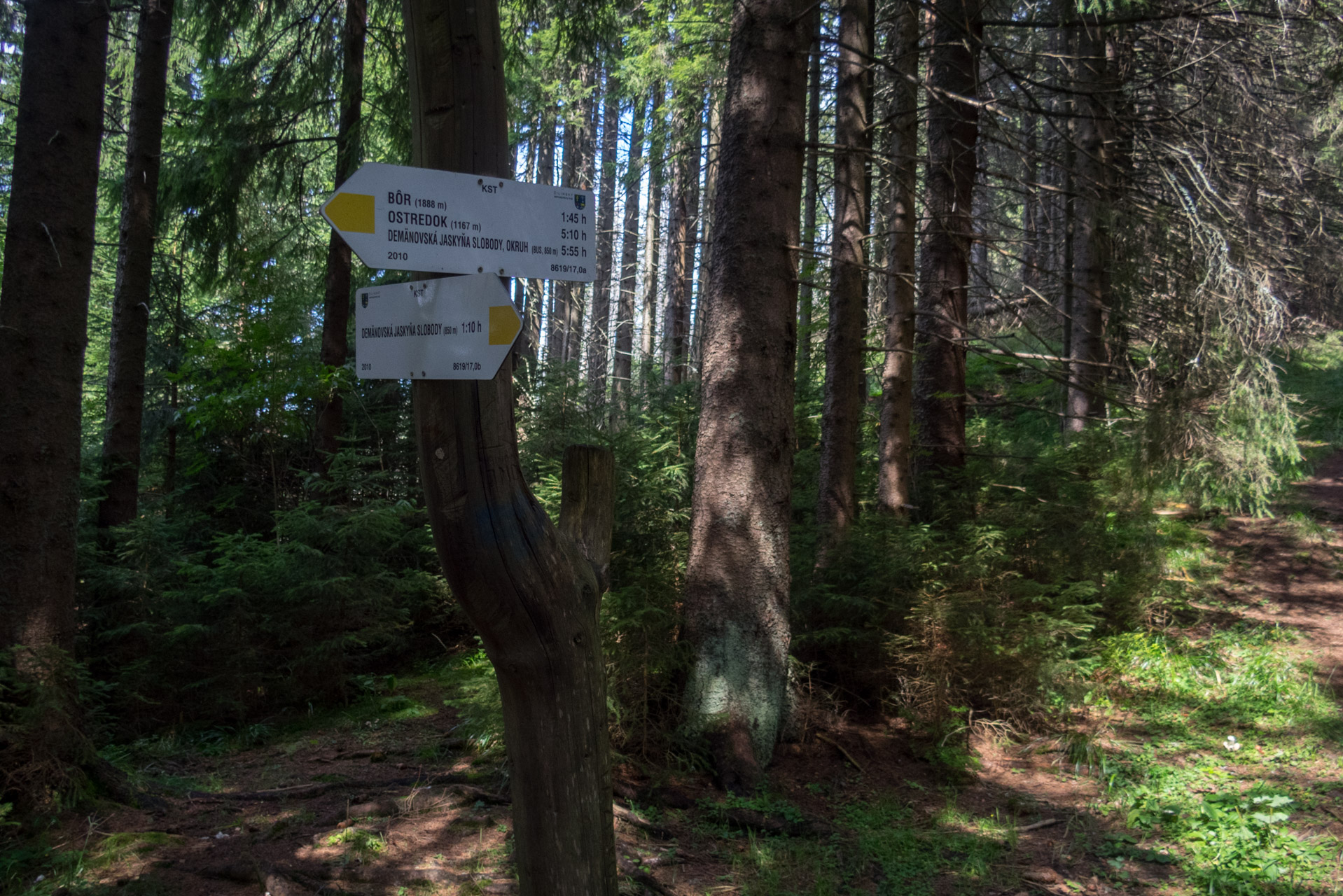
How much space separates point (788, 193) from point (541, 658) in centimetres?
411

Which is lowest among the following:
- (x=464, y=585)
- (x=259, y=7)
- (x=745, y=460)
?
(x=464, y=585)

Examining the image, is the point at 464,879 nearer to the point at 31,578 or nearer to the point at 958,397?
the point at 31,578

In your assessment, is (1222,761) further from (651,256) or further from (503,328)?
(651,256)

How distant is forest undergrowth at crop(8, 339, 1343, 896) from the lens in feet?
13.4

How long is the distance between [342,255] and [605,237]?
17445 mm

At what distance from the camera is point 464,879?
3562mm

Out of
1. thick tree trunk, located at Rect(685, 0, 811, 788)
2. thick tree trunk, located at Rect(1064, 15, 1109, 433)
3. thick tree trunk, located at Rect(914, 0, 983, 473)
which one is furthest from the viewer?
thick tree trunk, located at Rect(914, 0, 983, 473)

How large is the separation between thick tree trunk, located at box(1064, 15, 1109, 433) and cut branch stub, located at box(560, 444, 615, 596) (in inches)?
235

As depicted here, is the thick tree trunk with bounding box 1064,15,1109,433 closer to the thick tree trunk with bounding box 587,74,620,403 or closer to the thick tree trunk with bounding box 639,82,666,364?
the thick tree trunk with bounding box 639,82,666,364

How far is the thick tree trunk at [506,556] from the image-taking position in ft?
7.55

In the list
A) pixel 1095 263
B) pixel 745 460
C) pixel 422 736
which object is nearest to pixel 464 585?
pixel 745 460

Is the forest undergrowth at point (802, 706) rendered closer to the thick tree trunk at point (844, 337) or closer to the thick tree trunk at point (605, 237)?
the thick tree trunk at point (844, 337)

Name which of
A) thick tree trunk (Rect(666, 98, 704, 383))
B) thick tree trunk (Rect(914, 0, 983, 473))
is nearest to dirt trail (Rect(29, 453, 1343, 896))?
thick tree trunk (Rect(914, 0, 983, 473))

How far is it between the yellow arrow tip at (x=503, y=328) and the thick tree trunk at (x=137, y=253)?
7424mm
